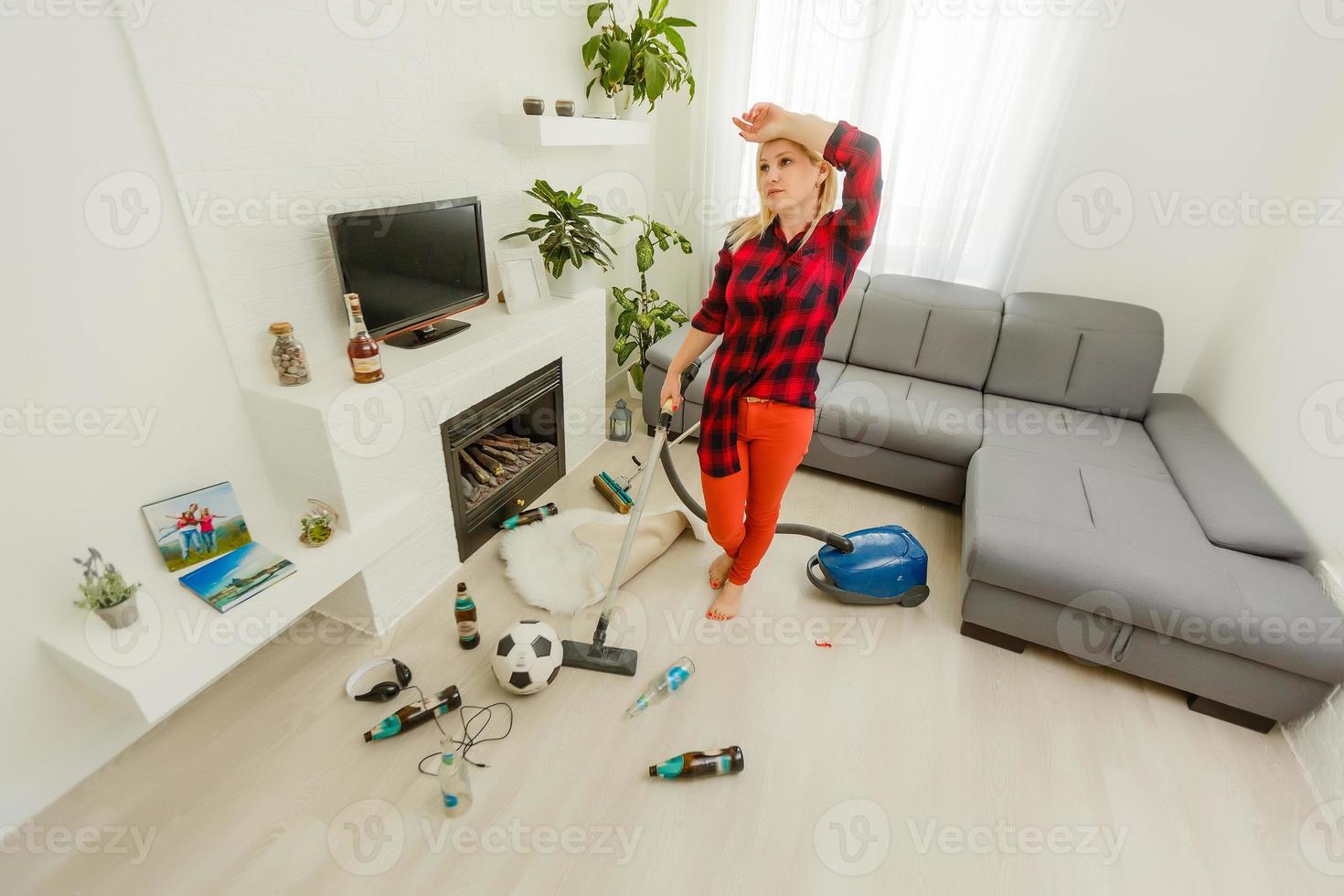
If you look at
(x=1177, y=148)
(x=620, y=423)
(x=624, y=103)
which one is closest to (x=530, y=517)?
(x=620, y=423)

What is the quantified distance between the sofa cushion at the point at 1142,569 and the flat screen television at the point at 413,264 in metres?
2.05

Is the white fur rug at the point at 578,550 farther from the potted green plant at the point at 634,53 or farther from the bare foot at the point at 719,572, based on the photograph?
the potted green plant at the point at 634,53

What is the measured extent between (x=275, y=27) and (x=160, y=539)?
1407 millimetres

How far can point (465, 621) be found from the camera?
1.91 m

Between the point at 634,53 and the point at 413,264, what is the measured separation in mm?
1526

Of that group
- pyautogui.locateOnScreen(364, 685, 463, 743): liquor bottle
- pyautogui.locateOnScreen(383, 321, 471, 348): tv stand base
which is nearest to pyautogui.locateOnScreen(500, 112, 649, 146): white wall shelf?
pyautogui.locateOnScreen(383, 321, 471, 348): tv stand base

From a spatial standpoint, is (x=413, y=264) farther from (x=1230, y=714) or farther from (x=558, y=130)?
(x=1230, y=714)

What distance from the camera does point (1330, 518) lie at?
73.9 inches

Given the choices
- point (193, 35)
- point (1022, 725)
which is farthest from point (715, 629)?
point (193, 35)

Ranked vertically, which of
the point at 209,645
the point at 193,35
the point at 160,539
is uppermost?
the point at 193,35

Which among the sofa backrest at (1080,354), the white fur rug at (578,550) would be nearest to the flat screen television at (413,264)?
the white fur rug at (578,550)

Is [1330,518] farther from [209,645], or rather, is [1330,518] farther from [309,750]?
[209,645]

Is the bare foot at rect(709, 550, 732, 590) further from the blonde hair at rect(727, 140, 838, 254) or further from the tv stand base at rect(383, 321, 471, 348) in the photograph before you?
the tv stand base at rect(383, 321, 471, 348)

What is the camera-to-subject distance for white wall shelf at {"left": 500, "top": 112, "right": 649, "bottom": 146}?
2.37m
